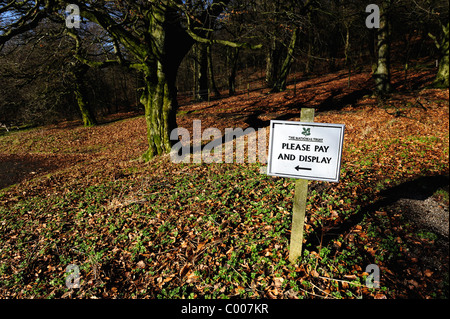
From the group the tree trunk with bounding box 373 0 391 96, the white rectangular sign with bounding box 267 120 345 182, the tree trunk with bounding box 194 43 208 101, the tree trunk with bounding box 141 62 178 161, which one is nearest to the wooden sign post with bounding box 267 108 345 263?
the white rectangular sign with bounding box 267 120 345 182

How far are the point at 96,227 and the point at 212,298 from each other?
3815 mm

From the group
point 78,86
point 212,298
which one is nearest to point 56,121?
point 78,86

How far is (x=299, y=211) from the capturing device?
3.22 meters

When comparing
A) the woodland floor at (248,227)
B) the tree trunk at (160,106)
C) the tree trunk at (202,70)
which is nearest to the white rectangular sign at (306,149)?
the woodland floor at (248,227)

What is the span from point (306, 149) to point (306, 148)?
0.04 feet

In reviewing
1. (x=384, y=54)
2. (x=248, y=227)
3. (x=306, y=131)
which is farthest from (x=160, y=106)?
(x=384, y=54)

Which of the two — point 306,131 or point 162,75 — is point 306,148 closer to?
point 306,131

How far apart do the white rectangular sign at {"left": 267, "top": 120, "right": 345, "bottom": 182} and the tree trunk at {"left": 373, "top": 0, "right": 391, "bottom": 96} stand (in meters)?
10.0

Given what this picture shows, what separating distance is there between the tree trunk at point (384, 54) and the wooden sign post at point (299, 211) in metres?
10.00

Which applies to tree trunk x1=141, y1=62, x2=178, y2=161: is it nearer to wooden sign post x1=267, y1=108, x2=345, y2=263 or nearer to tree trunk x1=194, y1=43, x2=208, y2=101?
wooden sign post x1=267, y1=108, x2=345, y2=263

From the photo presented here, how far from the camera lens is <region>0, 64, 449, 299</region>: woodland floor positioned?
2.80 m

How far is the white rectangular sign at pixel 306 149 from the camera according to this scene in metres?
2.73

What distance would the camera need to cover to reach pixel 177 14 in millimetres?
8070

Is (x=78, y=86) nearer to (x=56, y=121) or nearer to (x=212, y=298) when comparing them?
(x=56, y=121)
